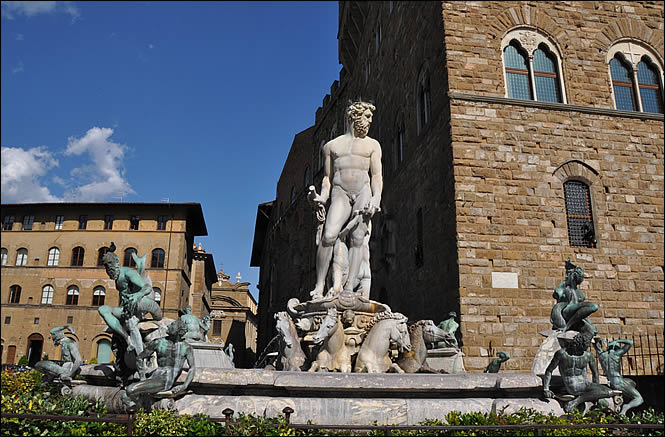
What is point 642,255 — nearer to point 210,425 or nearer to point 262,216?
point 210,425

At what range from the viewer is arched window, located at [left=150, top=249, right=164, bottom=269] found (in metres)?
42.3

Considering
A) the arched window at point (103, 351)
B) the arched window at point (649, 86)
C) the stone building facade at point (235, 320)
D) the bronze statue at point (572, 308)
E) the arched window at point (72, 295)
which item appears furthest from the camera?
the stone building facade at point (235, 320)

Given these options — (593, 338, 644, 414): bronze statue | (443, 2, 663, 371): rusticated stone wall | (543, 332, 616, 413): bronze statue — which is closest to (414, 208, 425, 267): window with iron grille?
(443, 2, 663, 371): rusticated stone wall

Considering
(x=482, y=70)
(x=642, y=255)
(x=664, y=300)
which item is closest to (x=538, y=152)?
(x=482, y=70)

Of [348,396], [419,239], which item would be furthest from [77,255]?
[348,396]

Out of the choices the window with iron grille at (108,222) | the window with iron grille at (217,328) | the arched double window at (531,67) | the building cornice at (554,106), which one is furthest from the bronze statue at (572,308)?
Result: the window with iron grille at (217,328)

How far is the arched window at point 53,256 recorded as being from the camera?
4194 cm

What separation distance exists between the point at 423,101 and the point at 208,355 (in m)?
10.8

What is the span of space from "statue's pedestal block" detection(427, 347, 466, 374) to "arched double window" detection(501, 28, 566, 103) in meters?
8.38

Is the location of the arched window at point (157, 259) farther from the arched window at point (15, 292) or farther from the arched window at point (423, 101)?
the arched window at point (423, 101)

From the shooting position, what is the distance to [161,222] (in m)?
43.4

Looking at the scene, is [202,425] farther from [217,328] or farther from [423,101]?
[217,328]

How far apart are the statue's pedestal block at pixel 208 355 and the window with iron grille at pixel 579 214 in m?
8.88

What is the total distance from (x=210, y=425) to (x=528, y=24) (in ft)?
44.0
